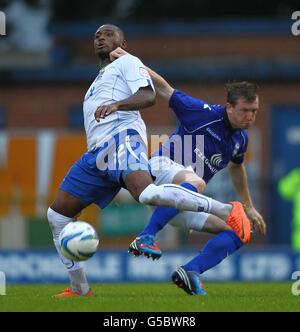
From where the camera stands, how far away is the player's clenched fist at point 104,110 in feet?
30.4

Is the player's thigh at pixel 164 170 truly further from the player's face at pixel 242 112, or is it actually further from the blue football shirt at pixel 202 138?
the player's face at pixel 242 112

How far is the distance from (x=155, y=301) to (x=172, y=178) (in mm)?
1391

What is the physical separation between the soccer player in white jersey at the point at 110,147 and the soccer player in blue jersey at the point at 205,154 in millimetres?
234

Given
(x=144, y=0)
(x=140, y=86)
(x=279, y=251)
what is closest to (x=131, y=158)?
(x=140, y=86)

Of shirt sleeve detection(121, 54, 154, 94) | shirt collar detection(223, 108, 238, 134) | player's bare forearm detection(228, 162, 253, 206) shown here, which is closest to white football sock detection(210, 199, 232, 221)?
shirt collar detection(223, 108, 238, 134)

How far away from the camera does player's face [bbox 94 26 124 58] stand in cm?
994

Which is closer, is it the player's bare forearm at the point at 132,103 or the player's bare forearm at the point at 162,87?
the player's bare forearm at the point at 132,103

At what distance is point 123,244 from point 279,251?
4.98 m

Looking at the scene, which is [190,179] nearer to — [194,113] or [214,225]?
[214,225]

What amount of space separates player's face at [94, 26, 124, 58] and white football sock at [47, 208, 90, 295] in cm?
149

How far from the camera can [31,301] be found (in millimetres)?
9070

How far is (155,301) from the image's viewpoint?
8.96 meters

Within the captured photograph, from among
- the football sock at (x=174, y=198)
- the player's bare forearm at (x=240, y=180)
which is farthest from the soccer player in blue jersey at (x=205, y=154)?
the football sock at (x=174, y=198)

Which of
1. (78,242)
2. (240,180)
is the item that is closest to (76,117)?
(240,180)
